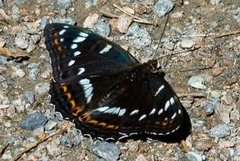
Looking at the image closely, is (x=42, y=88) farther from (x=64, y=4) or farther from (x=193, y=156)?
(x=193, y=156)

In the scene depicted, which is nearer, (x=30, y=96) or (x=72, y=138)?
(x=72, y=138)

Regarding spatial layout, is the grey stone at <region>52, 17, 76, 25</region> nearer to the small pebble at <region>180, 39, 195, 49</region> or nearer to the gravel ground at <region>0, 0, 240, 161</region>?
the gravel ground at <region>0, 0, 240, 161</region>

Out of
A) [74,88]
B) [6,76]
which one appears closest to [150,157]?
[74,88]

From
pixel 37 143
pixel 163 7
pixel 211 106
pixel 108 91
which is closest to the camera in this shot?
pixel 108 91

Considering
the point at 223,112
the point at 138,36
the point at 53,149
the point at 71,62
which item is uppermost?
the point at 71,62

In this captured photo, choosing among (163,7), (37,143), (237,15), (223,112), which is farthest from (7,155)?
(237,15)

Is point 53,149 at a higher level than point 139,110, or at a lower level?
lower

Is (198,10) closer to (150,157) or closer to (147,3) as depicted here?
(147,3)

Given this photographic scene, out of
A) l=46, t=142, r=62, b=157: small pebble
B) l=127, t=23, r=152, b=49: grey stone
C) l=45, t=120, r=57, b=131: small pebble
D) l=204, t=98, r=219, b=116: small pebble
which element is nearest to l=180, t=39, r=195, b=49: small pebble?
l=127, t=23, r=152, b=49: grey stone
